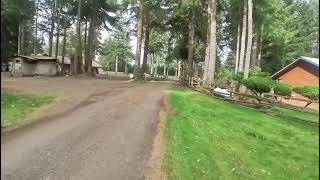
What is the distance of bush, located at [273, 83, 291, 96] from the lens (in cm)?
206

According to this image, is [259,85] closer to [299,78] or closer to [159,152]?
[299,78]

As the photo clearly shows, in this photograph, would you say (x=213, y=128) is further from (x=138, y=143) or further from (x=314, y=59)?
(x=314, y=59)

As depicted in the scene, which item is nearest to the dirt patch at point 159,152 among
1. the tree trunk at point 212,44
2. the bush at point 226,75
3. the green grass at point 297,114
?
the bush at point 226,75

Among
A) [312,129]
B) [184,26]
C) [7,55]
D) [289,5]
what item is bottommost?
[312,129]

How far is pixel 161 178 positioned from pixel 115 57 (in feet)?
255

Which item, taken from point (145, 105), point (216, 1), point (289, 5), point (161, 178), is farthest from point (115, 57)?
point (289, 5)

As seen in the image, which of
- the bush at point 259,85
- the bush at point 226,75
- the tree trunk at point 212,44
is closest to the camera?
the bush at point 259,85

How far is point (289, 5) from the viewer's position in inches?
94.7

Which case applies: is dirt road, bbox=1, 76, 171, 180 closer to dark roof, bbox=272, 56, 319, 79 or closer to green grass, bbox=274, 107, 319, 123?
dark roof, bbox=272, 56, 319, 79

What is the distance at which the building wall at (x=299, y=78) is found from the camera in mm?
1796

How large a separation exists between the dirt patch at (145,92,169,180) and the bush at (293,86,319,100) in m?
9.62

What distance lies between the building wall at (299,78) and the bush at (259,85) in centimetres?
8

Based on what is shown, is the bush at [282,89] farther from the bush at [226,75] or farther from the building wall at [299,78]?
the bush at [226,75]

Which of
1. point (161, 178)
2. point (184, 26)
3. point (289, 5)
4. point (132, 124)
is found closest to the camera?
point (289, 5)
